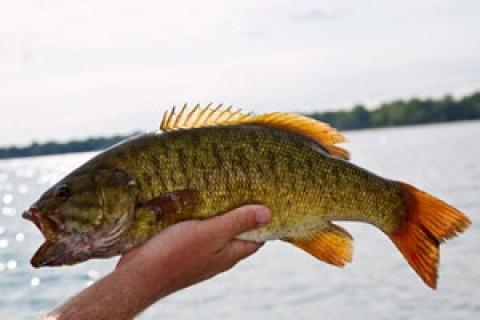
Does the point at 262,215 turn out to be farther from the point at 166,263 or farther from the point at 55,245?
the point at 55,245

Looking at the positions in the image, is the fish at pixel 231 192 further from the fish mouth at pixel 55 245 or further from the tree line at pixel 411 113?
the tree line at pixel 411 113

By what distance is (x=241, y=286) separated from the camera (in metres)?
24.8

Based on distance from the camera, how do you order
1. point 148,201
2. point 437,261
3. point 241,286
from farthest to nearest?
1. point 241,286
2. point 437,261
3. point 148,201

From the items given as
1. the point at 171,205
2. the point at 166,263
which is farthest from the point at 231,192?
the point at 166,263

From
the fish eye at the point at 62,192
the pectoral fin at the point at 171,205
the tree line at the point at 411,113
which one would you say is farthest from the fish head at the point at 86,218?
the tree line at the point at 411,113

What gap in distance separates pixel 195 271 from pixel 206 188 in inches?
17.5

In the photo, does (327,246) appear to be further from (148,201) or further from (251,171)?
(148,201)

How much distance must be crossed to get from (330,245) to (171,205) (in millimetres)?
1010

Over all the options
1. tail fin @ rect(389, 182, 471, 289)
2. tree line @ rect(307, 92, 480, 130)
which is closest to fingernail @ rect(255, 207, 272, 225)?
tail fin @ rect(389, 182, 471, 289)

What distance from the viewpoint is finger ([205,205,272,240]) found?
3.93m

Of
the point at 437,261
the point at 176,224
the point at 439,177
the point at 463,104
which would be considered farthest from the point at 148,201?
the point at 463,104

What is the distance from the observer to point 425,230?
430 centimetres

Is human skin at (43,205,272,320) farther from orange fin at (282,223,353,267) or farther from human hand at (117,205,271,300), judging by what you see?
orange fin at (282,223,353,267)

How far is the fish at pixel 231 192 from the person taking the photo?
12.7 feet
